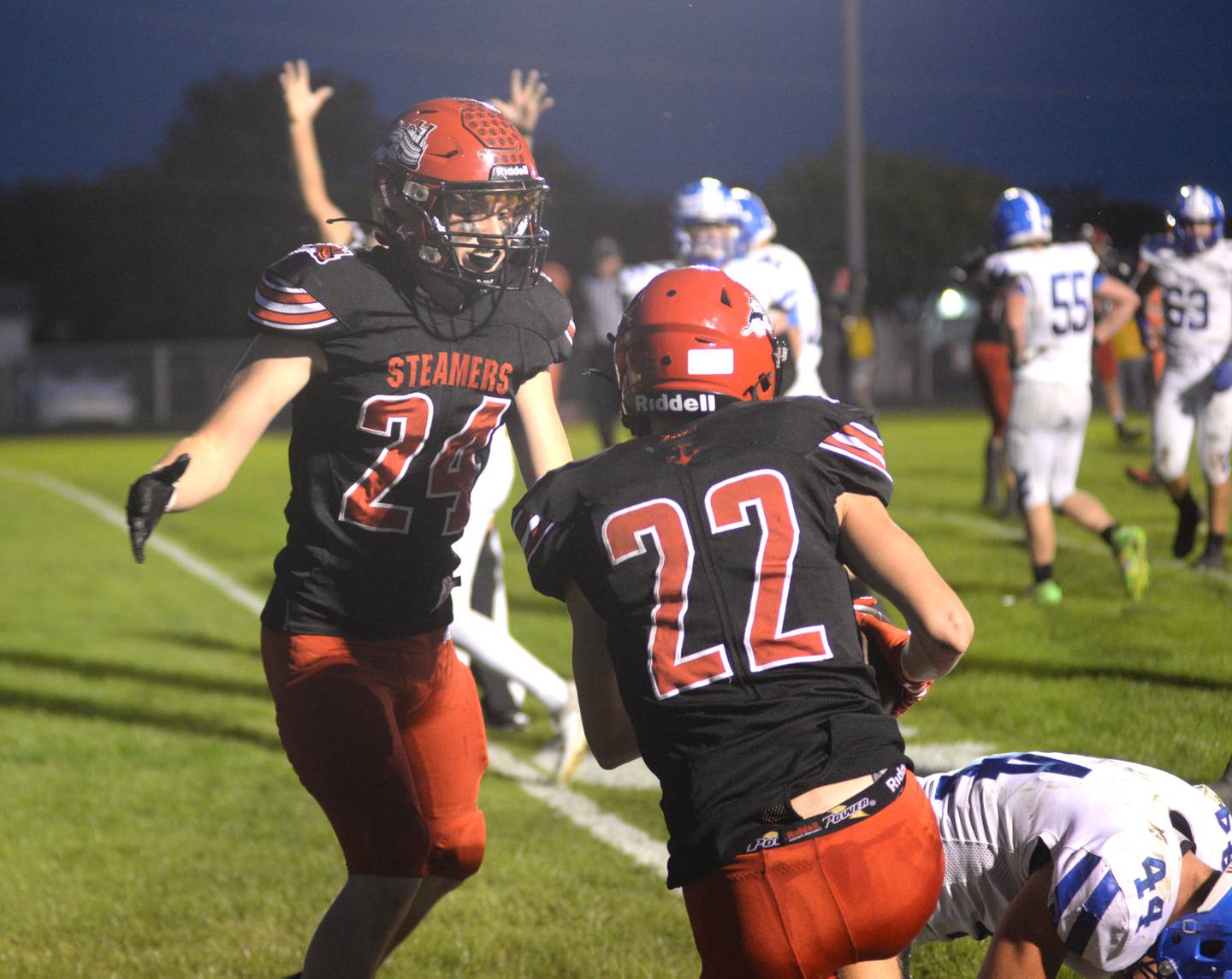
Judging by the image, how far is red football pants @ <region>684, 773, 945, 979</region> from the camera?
2123mm

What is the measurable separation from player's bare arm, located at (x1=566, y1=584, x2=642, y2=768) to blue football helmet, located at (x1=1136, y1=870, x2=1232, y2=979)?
902 mm

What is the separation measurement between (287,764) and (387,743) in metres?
2.96

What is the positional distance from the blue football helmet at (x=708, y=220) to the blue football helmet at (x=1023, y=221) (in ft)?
4.57

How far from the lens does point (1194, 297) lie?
319 inches

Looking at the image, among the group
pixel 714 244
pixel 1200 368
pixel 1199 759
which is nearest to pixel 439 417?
pixel 1199 759

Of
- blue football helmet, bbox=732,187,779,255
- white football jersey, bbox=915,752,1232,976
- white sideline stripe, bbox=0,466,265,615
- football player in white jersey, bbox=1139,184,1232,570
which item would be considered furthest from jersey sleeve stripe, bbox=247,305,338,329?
football player in white jersey, bbox=1139,184,1232,570

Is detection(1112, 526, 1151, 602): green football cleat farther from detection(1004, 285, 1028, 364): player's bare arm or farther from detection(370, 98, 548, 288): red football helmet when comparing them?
detection(370, 98, 548, 288): red football helmet

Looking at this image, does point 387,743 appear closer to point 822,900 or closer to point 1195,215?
point 822,900

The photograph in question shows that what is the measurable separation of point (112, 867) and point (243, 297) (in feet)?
138

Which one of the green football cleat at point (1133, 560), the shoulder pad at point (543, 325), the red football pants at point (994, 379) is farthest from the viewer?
the red football pants at point (994, 379)

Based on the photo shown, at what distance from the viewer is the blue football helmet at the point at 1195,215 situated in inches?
280

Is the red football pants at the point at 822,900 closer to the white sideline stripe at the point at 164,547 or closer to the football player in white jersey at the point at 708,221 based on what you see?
the white sideline stripe at the point at 164,547

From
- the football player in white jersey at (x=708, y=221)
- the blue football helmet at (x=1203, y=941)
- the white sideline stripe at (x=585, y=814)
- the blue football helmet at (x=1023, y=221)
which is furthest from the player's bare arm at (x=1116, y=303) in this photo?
the blue football helmet at (x=1203, y=941)

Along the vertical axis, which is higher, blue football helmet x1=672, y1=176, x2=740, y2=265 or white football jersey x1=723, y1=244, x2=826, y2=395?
blue football helmet x1=672, y1=176, x2=740, y2=265
